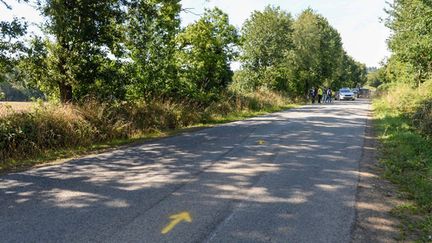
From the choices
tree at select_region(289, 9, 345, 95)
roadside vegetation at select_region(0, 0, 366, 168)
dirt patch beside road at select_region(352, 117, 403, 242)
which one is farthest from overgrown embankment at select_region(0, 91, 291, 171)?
tree at select_region(289, 9, 345, 95)

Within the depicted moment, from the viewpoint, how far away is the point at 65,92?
1528 cm

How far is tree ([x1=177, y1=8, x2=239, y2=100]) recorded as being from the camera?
21.2 m

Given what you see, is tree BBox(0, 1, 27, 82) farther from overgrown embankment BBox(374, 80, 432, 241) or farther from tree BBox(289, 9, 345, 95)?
tree BBox(289, 9, 345, 95)

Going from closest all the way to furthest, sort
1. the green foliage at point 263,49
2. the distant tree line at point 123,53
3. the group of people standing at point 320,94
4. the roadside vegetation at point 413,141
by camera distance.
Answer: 1. the roadside vegetation at point 413,141
2. the distant tree line at point 123,53
3. the green foliage at point 263,49
4. the group of people standing at point 320,94

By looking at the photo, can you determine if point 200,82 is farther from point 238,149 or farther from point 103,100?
point 238,149


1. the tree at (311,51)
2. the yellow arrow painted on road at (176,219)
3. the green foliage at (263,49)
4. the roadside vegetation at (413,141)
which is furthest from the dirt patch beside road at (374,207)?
the tree at (311,51)

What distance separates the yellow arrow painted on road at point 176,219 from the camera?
499cm

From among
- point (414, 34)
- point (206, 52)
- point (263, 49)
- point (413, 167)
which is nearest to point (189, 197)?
point (413, 167)

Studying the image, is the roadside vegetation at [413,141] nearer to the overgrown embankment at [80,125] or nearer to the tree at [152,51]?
the overgrown embankment at [80,125]

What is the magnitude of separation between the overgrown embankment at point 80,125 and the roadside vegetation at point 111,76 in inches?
1.2

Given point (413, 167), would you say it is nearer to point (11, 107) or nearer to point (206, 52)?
point (11, 107)

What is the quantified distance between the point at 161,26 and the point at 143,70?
2348 millimetres

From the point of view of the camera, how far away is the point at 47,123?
11836mm

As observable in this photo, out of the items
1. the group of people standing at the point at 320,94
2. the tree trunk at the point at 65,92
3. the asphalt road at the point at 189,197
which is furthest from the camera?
the group of people standing at the point at 320,94
